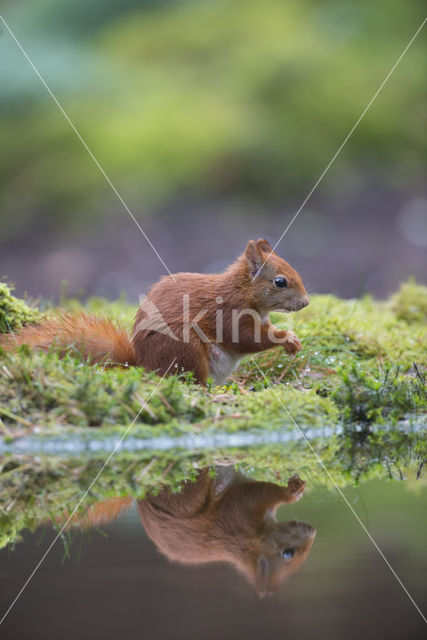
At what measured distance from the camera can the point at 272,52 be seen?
13406 mm

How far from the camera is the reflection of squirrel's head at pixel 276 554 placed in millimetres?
1685

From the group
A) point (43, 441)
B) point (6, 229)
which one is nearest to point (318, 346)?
point (43, 441)

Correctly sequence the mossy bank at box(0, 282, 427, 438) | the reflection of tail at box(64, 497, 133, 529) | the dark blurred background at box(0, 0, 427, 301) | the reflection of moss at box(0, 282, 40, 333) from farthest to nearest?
1. the dark blurred background at box(0, 0, 427, 301)
2. the reflection of moss at box(0, 282, 40, 333)
3. the mossy bank at box(0, 282, 427, 438)
4. the reflection of tail at box(64, 497, 133, 529)

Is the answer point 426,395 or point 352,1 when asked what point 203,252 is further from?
point 352,1

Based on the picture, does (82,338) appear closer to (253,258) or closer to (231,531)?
(253,258)

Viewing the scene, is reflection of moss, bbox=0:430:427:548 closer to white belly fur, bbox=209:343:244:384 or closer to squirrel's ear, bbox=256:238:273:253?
white belly fur, bbox=209:343:244:384

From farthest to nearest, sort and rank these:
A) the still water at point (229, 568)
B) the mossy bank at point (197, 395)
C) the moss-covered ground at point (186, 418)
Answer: the mossy bank at point (197, 395), the moss-covered ground at point (186, 418), the still water at point (229, 568)

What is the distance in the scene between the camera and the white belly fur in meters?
3.91

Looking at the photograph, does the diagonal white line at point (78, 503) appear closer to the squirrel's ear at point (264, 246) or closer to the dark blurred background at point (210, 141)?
the squirrel's ear at point (264, 246)

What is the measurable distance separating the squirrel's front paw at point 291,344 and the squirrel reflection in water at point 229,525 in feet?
5.26

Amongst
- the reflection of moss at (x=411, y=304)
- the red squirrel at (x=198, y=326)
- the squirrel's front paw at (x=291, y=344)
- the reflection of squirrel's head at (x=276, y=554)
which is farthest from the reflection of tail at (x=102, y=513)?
the reflection of moss at (x=411, y=304)

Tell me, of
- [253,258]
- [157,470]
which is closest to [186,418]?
[157,470]

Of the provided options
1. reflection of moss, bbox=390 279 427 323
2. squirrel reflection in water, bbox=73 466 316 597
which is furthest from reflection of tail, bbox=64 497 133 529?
reflection of moss, bbox=390 279 427 323

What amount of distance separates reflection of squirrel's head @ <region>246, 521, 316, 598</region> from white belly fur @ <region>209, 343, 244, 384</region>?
191 cm
